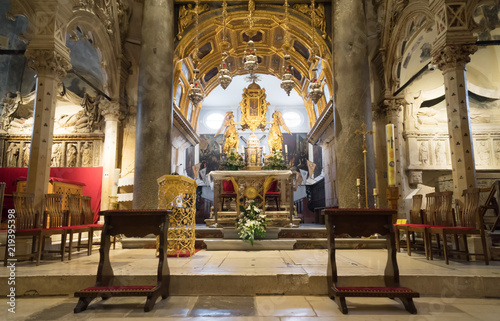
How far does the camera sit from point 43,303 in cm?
328

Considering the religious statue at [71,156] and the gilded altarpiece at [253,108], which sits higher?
the gilded altarpiece at [253,108]

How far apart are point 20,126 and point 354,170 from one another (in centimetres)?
989

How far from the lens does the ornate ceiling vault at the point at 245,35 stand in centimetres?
1013

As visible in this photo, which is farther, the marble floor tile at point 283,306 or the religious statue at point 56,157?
the religious statue at point 56,157

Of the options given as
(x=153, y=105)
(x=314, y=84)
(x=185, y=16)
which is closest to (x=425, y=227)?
(x=314, y=84)

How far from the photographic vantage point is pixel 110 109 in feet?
30.1

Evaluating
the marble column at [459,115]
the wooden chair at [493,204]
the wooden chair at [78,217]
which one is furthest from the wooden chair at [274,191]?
the wooden chair at [493,204]

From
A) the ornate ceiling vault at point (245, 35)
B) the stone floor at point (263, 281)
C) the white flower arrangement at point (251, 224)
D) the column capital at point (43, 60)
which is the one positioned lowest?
the stone floor at point (263, 281)

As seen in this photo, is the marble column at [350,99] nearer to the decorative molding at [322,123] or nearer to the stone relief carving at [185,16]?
the decorative molding at [322,123]

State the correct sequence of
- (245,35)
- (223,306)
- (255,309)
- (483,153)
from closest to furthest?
(255,309)
(223,306)
(483,153)
(245,35)

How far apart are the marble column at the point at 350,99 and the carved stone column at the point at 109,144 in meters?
5.93

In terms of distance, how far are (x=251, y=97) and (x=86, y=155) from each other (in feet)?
18.3

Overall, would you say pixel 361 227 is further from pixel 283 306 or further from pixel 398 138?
pixel 398 138

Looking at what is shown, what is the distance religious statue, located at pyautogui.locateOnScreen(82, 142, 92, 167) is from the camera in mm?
9820
